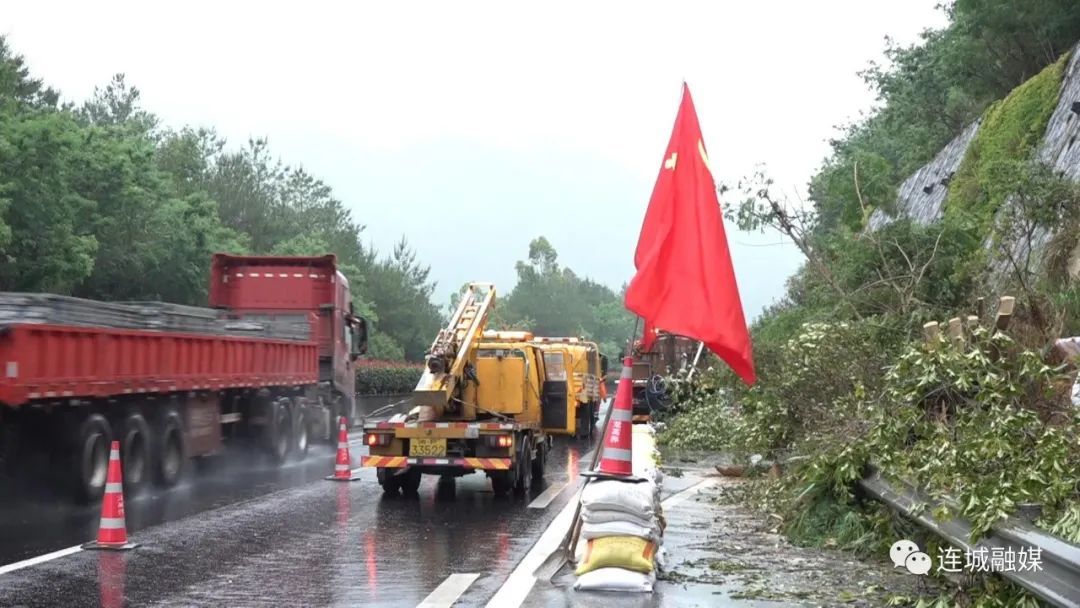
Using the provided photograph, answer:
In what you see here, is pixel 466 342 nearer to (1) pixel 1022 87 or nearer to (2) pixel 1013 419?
(2) pixel 1013 419

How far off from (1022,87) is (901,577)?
21501 millimetres

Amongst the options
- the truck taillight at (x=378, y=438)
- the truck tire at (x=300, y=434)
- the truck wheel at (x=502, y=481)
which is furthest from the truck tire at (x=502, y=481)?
the truck tire at (x=300, y=434)

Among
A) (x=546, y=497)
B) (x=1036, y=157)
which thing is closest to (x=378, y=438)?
(x=546, y=497)

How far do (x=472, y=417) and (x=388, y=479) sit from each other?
54.8 inches

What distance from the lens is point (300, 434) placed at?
24.2 metres

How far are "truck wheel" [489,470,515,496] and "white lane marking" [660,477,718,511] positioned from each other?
2026mm

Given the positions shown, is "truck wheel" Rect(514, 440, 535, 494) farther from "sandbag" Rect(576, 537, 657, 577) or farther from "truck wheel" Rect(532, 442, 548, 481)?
"sandbag" Rect(576, 537, 657, 577)

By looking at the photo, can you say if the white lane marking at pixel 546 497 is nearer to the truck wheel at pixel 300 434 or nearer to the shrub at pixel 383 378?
the truck wheel at pixel 300 434

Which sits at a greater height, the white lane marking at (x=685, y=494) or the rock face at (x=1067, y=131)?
the rock face at (x=1067, y=131)

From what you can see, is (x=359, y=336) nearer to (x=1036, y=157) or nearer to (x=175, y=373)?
(x=175, y=373)

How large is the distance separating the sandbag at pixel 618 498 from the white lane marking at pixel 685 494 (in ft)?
14.8

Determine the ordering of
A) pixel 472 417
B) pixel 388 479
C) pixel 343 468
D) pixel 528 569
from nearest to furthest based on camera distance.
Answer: pixel 528 569 → pixel 388 479 → pixel 472 417 → pixel 343 468

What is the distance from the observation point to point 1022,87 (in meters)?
28.0

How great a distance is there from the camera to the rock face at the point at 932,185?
3253cm
